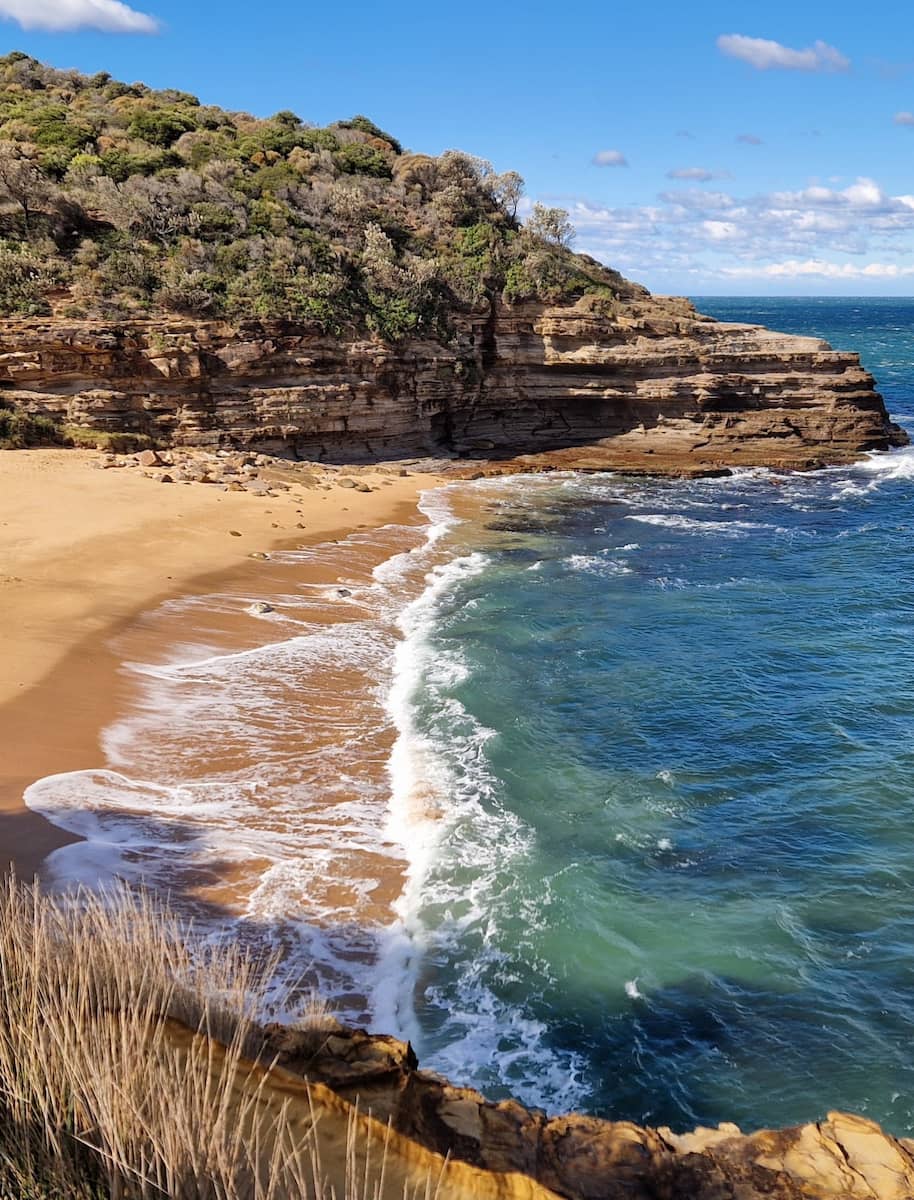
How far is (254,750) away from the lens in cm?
1475

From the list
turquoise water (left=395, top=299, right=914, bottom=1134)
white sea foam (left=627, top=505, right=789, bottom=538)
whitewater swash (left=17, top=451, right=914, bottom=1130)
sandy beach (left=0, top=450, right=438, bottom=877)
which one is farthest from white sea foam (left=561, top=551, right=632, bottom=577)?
sandy beach (left=0, top=450, right=438, bottom=877)

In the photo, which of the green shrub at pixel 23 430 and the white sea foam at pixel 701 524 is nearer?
the green shrub at pixel 23 430

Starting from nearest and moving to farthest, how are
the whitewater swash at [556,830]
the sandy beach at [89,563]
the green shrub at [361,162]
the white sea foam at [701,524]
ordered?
the whitewater swash at [556,830]
the sandy beach at [89,563]
the white sea foam at [701,524]
the green shrub at [361,162]

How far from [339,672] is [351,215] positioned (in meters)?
31.0

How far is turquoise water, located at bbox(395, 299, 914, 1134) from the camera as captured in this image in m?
9.13

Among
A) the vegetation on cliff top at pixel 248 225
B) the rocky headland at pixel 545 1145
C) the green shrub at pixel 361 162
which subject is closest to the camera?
the rocky headland at pixel 545 1145

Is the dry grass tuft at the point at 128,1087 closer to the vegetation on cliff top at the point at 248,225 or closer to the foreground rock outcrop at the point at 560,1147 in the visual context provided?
the foreground rock outcrop at the point at 560,1147

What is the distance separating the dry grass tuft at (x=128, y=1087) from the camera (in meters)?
4.70

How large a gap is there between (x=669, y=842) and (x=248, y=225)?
1413 inches

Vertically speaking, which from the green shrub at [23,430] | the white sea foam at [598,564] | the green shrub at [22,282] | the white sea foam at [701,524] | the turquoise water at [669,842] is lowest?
the turquoise water at [669,842]

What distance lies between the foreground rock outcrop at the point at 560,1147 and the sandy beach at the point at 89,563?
233 inches

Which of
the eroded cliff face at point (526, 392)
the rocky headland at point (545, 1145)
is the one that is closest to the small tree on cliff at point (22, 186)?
the eroded cliff face at point (526, 392)

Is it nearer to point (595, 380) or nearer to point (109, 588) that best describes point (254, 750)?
point (109, 588)

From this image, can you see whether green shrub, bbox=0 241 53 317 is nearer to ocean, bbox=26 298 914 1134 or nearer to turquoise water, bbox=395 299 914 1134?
ocean, bbox=26 298 914 1134
